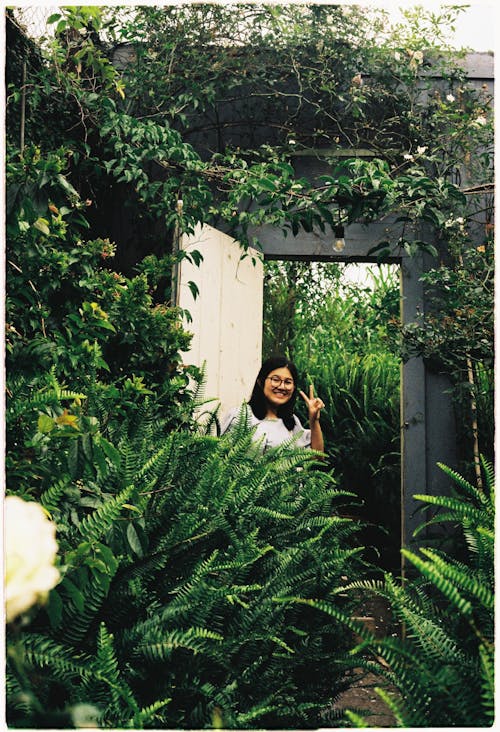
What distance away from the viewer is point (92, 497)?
3.57ft

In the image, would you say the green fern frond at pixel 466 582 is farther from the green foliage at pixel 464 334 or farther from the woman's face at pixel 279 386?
the green foliage at pixel 464 334

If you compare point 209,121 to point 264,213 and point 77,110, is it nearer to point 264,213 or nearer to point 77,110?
point 77,110

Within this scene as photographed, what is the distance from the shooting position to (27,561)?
46 centimetres

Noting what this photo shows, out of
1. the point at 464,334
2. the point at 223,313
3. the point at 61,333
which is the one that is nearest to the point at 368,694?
the point at 61,333

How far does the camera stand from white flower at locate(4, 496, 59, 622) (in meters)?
0.46

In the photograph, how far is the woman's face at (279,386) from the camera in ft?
10.4

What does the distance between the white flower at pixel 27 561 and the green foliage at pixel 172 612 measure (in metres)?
0.14

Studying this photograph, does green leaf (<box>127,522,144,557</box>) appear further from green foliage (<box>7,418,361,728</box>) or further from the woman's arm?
the woman's arm

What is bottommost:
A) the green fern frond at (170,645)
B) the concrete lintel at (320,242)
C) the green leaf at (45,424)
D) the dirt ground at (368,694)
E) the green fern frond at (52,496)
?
the dirt ground at (368,694)

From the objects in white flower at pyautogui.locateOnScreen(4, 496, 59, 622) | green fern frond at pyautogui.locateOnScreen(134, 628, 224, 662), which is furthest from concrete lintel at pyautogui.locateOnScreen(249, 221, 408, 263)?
white flower at pyautogui.locateOnScreen(4, 496, 59, 622)

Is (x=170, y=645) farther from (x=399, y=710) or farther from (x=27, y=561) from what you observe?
(x=27, y=561)

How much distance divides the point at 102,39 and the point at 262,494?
2.82 meters

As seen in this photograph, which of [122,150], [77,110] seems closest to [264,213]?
[122,150]

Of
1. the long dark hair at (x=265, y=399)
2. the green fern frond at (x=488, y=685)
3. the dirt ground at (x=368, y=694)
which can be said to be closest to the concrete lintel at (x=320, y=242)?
the long dark hair at (x=265, y=399)
